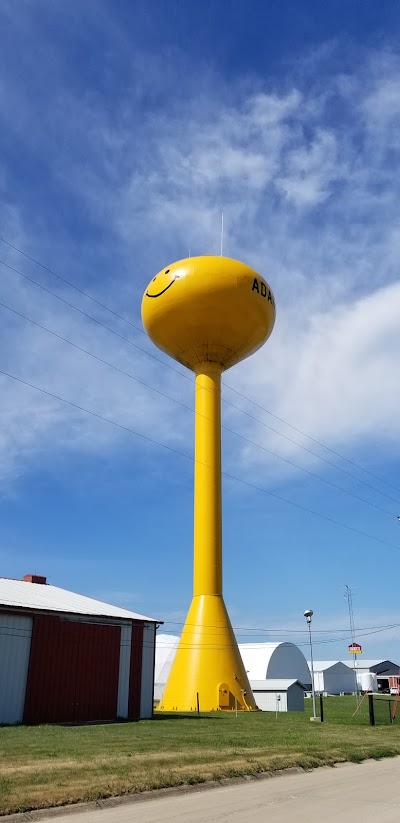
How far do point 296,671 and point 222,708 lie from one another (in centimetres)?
3711

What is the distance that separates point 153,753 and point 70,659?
35.2 feet

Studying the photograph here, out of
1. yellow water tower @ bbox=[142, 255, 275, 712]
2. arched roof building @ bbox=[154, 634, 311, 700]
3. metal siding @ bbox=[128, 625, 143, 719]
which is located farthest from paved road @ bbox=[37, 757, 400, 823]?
arched roof building @ bbox=[154, 634, 311, 700]

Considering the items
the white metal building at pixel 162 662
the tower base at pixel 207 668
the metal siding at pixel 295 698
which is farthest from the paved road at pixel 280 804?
the white metal building at pixel 162 662

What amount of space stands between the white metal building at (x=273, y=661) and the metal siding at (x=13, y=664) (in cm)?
3726

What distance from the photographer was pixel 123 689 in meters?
24.3

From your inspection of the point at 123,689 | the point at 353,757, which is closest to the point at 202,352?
the point at 123,689

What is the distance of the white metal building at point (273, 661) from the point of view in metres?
55.9

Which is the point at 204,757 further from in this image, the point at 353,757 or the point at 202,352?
the point at 202,352

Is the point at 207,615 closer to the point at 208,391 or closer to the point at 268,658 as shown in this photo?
the point at 208,391

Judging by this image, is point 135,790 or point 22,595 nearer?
point 135,790

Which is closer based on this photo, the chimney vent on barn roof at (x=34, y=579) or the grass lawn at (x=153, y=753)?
the grass lawn at (x=153, y=753)

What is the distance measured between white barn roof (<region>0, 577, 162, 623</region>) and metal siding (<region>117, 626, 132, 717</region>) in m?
0.66

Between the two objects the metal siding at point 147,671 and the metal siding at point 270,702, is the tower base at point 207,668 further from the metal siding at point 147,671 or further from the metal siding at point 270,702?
the metal siding at point 270,702

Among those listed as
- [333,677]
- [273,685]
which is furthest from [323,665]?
[273,685]
